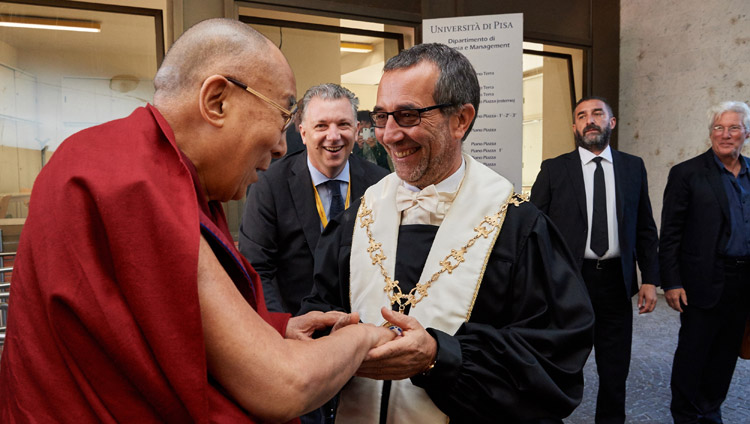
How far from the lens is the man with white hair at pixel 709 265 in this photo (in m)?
4.11

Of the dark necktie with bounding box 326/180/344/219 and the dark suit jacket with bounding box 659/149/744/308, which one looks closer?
the dark necktie with bounding box 326/180/344/219

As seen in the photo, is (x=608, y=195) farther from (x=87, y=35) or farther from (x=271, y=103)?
(x=87, y=35)

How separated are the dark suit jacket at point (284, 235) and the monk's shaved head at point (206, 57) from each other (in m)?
1.79

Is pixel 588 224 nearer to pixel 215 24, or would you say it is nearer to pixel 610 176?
A: pixel 610 176

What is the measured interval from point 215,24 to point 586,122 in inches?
158

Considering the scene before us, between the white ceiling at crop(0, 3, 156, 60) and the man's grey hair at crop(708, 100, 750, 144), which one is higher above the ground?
the white ceiling at crop(0, 3, 156, 60)

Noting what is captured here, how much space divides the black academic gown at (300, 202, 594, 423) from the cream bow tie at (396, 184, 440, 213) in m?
0.07

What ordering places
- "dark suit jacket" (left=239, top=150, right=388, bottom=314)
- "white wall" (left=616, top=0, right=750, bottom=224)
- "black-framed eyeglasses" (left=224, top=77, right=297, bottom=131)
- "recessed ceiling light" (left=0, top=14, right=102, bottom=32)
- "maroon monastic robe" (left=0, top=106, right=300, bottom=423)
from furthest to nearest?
"white wall" (left=616, top=0, right=750, bottom=224)
"recessed ceiling light" (left=0, top=14, right=102, bottom=32)
"dark suit jacket" (left=239, top=150, right=388, bottom=314)
"black-framed eyeglasses" (left=224, top=77, right=297, bottom=131)
"maroon monastic robe" (left=0, top=106, right=300, bottom=423)

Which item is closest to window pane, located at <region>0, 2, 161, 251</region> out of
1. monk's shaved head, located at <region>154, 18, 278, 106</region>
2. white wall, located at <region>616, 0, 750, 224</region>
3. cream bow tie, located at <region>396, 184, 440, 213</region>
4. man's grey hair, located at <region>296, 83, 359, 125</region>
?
man's grey hair, located at <region>296, 83, 359, 125</region>

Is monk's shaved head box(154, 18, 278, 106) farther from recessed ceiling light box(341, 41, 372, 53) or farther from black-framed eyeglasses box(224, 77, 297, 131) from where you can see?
recessed ceiling light box(341, 41, 372, 53)

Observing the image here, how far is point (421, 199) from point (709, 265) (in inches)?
122

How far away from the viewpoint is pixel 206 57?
51.6 inches

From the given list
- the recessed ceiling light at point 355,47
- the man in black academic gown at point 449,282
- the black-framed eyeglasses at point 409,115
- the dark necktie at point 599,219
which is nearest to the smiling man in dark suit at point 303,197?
the man in black academic gown at point 449,282

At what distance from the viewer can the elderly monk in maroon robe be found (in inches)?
41.0
